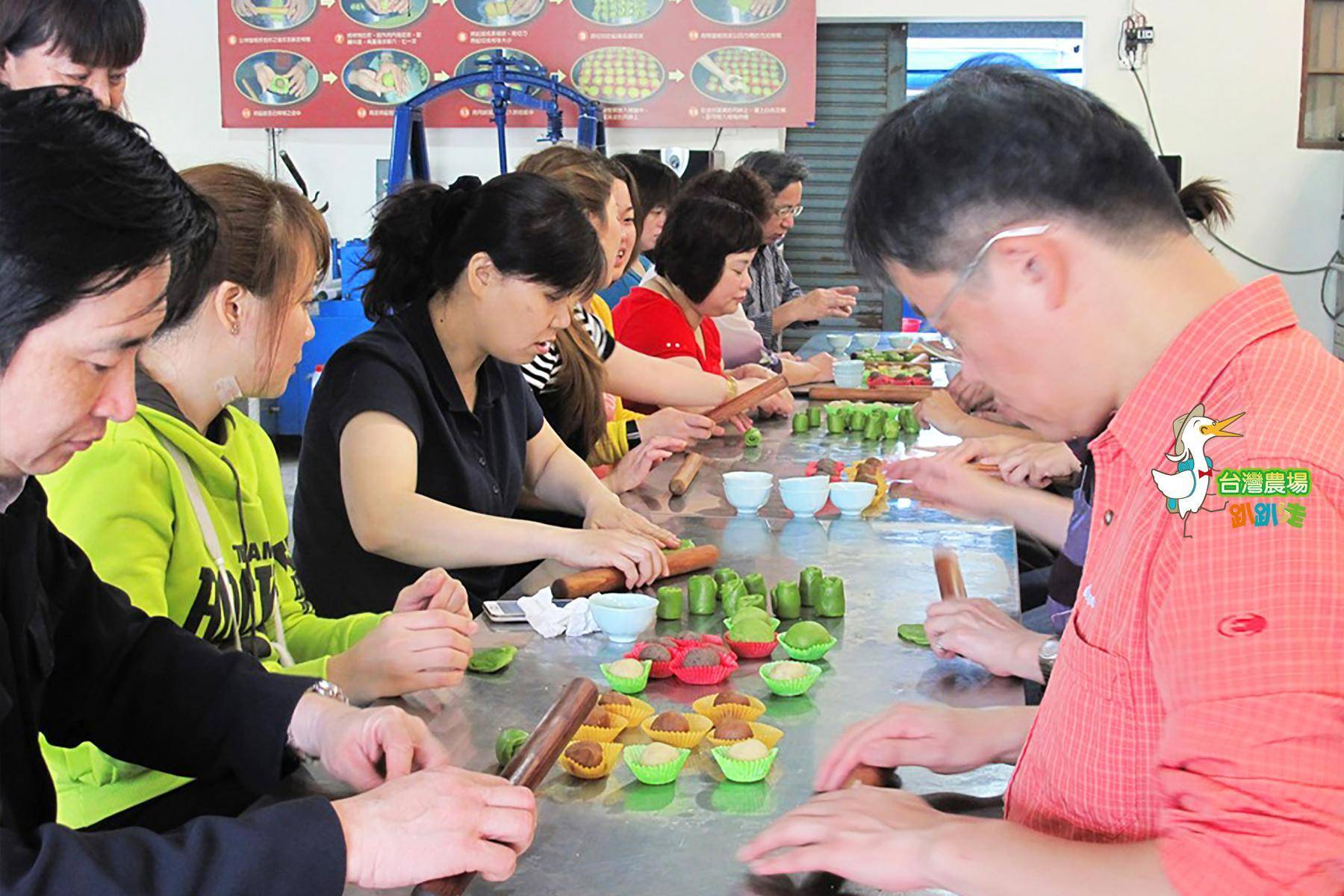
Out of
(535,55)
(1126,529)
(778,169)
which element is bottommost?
(1126,529)

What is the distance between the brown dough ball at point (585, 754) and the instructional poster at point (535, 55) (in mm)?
5762

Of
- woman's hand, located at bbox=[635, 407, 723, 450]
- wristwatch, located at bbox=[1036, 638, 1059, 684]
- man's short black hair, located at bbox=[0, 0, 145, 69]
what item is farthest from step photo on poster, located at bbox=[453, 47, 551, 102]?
wristwatch, located at bbox=[1036, 638, 1059, 684]

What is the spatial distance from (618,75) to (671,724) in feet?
19.2

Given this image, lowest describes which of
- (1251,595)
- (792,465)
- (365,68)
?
(792,465)

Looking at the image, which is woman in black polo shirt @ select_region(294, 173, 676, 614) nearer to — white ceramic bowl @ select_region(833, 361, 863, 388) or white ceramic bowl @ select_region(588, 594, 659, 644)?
white ceramic bowl @ select_region(588, 594, 659, 644)

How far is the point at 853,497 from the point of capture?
2.61m

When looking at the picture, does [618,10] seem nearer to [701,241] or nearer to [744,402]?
[701,241]

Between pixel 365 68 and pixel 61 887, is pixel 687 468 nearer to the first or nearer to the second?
pixel 61 887

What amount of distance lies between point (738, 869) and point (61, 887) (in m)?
0.57


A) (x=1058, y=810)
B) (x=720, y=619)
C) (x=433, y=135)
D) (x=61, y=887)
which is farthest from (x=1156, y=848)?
(x=433, y=135)

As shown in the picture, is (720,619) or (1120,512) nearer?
(1120,512)

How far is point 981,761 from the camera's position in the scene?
1400 mm

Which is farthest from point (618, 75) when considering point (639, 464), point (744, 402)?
point (639, 464)

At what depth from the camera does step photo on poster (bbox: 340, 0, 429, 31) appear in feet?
22.7
